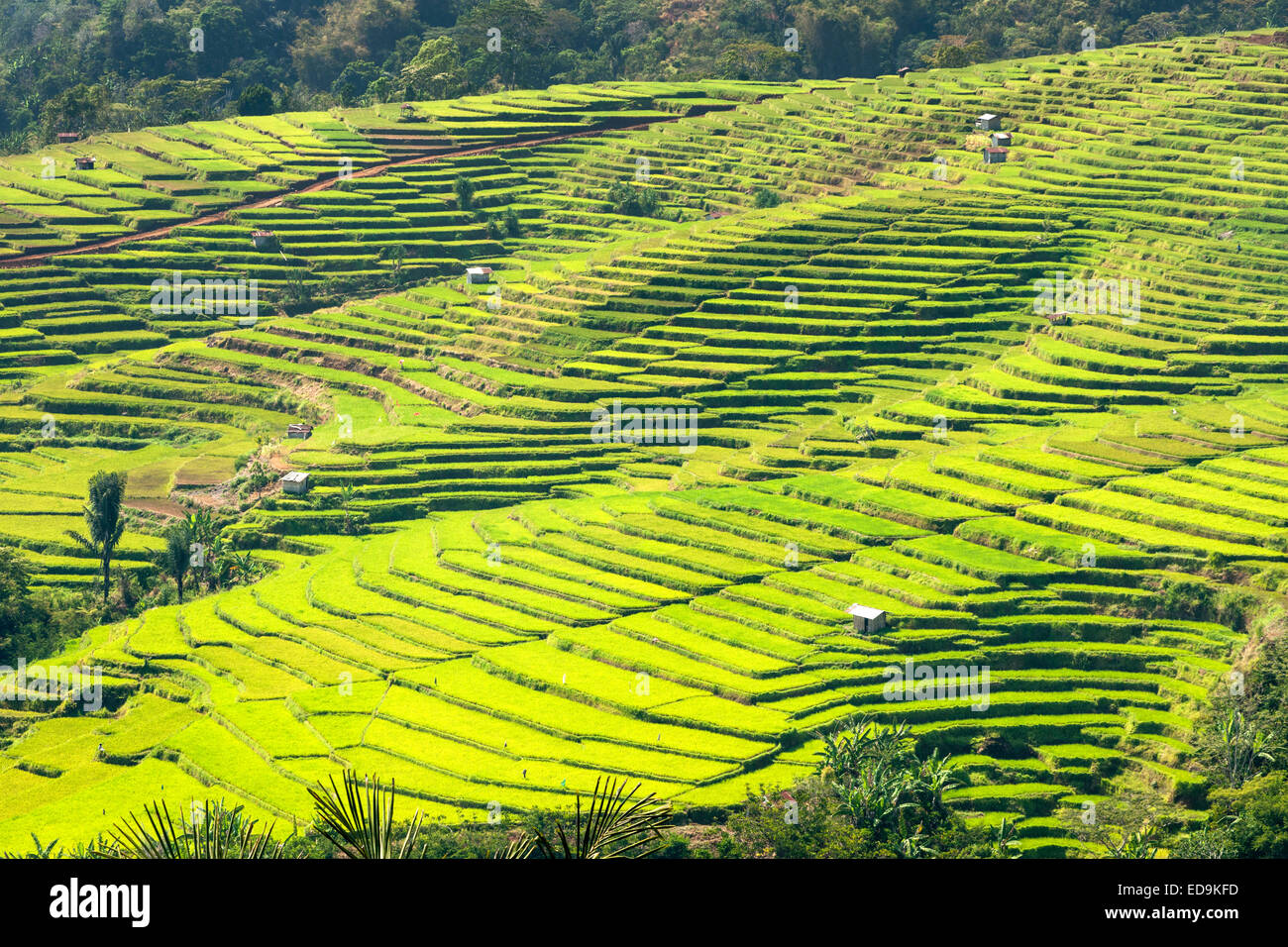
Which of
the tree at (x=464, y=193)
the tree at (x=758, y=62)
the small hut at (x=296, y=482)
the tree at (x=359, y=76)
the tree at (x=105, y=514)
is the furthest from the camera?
the tree at (x=359, y=76)

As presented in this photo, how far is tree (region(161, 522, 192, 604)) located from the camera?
146ft

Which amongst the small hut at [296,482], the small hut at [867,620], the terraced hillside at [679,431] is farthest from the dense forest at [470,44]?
the small hut at [867,620]

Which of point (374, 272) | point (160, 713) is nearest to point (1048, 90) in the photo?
point (374, 272)

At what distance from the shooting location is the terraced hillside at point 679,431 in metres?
33.6

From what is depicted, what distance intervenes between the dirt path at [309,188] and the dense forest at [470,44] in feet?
38.8

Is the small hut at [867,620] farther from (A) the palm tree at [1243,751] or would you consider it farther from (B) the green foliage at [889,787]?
(A) the palm tree at [1243,751]

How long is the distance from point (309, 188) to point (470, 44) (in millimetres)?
24443

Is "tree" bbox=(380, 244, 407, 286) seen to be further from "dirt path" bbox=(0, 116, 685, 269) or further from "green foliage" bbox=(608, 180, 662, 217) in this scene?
"green foliage" bbox=(608, 180, 662, 217)

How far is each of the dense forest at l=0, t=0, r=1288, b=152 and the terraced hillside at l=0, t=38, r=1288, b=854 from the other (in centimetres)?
845

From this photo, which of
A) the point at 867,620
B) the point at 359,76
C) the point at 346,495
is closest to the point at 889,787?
the point at 867,620

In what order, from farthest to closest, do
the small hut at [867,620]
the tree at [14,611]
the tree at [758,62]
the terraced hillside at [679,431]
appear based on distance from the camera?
the tree at [758,62] → the tree at [14,611] → the small hut at [867,620] → the terraced hillside at [679,431]

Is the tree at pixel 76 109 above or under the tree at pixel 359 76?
under

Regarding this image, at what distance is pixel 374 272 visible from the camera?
68875 mm
